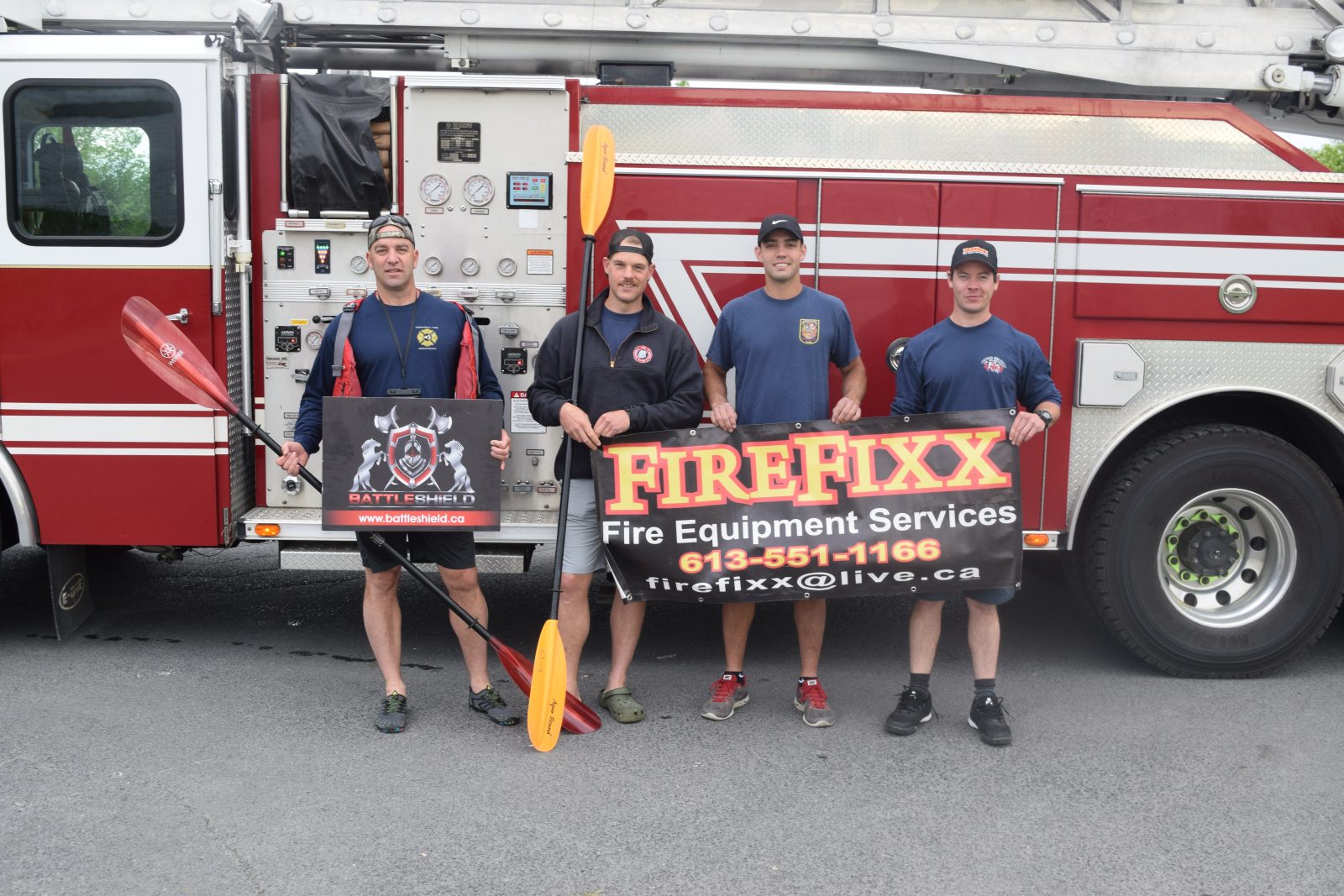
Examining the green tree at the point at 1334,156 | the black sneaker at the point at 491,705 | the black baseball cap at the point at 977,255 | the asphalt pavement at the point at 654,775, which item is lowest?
the asphalt pavement at the point at 654,775

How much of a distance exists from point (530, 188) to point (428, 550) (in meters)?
1.66

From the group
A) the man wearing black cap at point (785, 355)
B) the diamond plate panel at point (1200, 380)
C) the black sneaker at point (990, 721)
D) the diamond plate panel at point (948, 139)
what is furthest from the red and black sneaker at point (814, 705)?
the diamond plate panel at point (948, 139)

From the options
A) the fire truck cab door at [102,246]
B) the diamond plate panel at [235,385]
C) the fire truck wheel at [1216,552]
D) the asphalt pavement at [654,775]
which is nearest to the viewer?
the asphalt pavement at [654,775]

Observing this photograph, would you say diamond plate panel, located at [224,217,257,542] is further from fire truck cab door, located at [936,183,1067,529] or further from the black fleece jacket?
fire truck cab door, located at [936,183,1067,529]

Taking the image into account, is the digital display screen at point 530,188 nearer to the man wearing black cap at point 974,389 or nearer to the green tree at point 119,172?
the green tree at point 119,172

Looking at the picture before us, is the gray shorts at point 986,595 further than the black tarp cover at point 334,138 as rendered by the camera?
No

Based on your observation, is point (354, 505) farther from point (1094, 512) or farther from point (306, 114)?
point (1094, 512)

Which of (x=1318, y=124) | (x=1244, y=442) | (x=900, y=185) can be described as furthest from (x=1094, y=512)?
(x=1318, y=124)

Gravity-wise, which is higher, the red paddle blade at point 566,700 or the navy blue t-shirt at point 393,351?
the navy blue t-shirt at point 393,351

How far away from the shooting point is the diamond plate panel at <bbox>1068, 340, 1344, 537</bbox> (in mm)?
5578

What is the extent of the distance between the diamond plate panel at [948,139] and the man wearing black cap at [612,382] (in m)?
0.80

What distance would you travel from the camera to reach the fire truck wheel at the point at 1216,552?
18.3 ft

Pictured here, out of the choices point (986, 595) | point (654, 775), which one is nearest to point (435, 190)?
point (654, 775)

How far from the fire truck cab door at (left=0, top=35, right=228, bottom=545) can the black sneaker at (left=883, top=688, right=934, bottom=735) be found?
313cm
